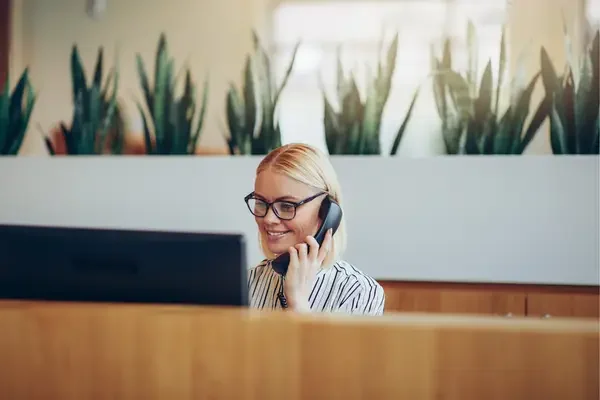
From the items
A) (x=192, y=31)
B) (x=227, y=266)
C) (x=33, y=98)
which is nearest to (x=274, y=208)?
(x=227, y=266)

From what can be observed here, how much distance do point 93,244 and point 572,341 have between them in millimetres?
441

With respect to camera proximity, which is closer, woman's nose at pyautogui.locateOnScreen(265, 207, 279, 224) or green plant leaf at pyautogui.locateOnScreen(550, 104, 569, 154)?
woman's nose at pyautogui.locateOnScreen(265, 207, 279, 224)

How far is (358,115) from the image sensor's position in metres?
1.71

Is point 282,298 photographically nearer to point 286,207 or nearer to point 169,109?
point 286,207

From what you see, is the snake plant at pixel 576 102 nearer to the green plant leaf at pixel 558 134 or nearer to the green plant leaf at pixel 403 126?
the green plant leaf at pixel 558 134

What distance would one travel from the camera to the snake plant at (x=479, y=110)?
1.65 meters

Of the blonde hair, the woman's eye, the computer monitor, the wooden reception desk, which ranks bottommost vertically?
the wooden reception desk

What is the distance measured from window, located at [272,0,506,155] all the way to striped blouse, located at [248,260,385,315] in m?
0.64

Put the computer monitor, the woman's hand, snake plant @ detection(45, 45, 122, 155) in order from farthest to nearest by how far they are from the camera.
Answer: snake plant @ detection(45, 45, 122, 155)
the woman's hand
the computer monitor

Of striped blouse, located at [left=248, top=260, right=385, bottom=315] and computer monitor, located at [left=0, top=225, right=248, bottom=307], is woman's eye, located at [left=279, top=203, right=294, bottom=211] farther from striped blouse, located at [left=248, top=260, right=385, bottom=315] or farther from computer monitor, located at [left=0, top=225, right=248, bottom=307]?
computer monitor, located at [left=0, top=225, right=248, bottom=307]

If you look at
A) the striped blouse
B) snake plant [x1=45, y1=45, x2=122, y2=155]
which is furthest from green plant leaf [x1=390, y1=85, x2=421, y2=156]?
snake plant [x1=45, y1=45, x2=122, y2=155]

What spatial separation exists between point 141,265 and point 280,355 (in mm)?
179

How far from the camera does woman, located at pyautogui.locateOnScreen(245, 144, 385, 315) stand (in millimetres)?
1110

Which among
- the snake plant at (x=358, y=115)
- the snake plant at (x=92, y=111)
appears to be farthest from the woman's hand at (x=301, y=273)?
the snake plant at (x=92, y=111)
